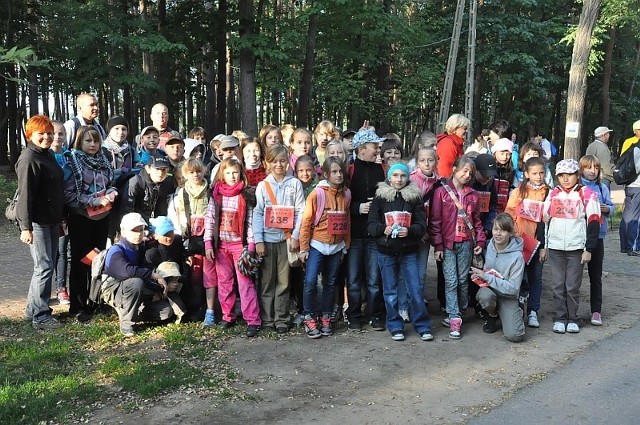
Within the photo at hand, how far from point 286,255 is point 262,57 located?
11.4 metres

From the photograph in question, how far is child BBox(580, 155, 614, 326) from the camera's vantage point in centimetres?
629

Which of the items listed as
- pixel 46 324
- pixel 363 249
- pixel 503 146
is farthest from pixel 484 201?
pixel 46 324

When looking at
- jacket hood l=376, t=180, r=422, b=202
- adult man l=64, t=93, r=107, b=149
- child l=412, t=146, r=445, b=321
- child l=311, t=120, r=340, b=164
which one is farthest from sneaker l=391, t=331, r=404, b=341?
adult man l=64, t=93, r=107, b=149

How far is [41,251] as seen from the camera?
5.74m

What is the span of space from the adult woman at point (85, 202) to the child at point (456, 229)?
331cm

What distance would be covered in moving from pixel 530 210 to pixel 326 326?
2.50m

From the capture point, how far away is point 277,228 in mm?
5898

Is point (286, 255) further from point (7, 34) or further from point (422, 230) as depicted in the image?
point (7, 34)

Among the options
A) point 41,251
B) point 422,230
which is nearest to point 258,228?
point 422,230

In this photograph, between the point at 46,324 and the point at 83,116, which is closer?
the point at 46,324

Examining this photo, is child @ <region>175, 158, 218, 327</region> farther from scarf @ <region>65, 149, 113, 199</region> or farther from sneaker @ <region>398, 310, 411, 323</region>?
sneaker @ <region>398, 310, 411, 323</region>

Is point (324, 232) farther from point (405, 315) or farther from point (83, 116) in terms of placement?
point (83, 116)

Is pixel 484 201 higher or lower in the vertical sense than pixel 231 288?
higher

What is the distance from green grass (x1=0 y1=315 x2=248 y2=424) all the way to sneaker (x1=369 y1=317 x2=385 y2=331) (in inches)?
58.4
